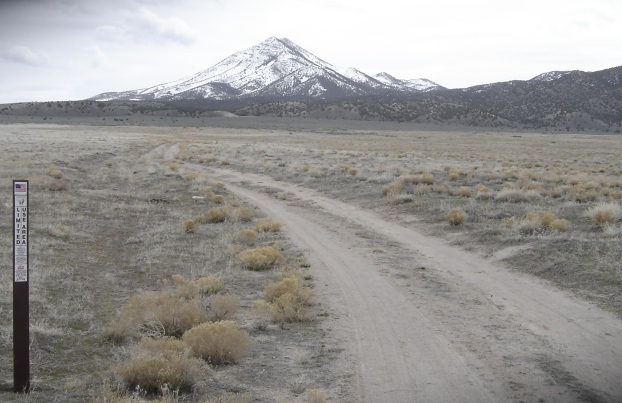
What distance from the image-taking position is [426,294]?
11.0m

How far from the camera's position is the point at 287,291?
10.3 metres

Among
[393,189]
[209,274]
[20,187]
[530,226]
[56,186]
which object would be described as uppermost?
[20,187]

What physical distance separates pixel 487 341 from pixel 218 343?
4.02m

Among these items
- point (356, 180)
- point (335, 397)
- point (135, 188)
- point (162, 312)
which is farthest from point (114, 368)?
point (356, 180)

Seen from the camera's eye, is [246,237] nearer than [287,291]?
No

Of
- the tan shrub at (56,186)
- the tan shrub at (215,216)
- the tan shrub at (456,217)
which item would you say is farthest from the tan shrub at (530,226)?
the tan shrub at (56,186)

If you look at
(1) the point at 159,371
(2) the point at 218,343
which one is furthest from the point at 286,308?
(1) the point at 159,371

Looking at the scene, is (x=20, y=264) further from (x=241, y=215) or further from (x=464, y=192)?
(x=464, y=192)

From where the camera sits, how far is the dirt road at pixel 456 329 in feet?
22.8

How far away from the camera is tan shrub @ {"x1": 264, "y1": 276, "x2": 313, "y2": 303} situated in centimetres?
1027

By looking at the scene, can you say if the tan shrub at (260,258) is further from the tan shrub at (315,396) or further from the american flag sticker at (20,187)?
the american flag sticker at (20,187)

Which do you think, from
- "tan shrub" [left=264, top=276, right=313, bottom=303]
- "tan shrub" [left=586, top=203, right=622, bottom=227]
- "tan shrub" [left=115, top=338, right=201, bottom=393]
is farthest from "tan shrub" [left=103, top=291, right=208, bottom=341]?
"tan shrub" [left=586, top=203, right=622, bottom=227]

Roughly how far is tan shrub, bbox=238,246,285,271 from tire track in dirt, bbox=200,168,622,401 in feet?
4.13

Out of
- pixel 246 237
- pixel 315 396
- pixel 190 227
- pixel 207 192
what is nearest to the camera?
pixel 315 396
